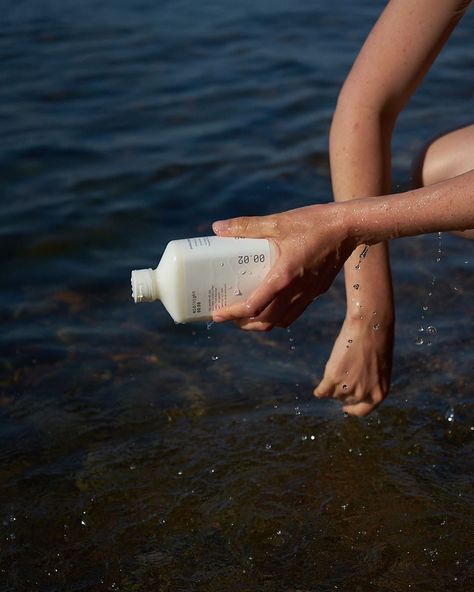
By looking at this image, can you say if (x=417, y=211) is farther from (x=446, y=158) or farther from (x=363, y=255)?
(x=446, y=158)

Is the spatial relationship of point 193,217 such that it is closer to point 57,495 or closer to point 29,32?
point 57,495

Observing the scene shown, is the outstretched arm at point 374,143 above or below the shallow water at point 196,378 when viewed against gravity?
above

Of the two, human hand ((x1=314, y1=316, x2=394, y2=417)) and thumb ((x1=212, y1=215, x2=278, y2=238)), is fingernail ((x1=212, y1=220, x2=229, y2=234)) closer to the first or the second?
thumb ((x1=212, y1=215, x2=278, y2=238))

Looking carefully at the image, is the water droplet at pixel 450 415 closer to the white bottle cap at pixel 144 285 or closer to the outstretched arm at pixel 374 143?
the outstretched arm at pixel 374 143

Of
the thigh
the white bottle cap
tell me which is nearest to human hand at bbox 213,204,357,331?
the white bottle cap

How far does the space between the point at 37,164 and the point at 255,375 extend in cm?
231

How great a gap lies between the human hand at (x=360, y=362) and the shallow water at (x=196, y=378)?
31 cm

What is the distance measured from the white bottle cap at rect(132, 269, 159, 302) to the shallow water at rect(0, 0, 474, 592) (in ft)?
2.47

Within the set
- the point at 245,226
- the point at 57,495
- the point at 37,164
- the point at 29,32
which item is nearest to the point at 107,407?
the point at 57,495

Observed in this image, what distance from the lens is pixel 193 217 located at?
16.1ft

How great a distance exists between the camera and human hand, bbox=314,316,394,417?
2.91m

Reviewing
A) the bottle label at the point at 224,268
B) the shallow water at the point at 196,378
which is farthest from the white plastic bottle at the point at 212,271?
the shallow water at the point at 196,378

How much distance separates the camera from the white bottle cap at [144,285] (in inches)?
98.7

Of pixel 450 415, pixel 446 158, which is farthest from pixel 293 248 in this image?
pixel 450 415
